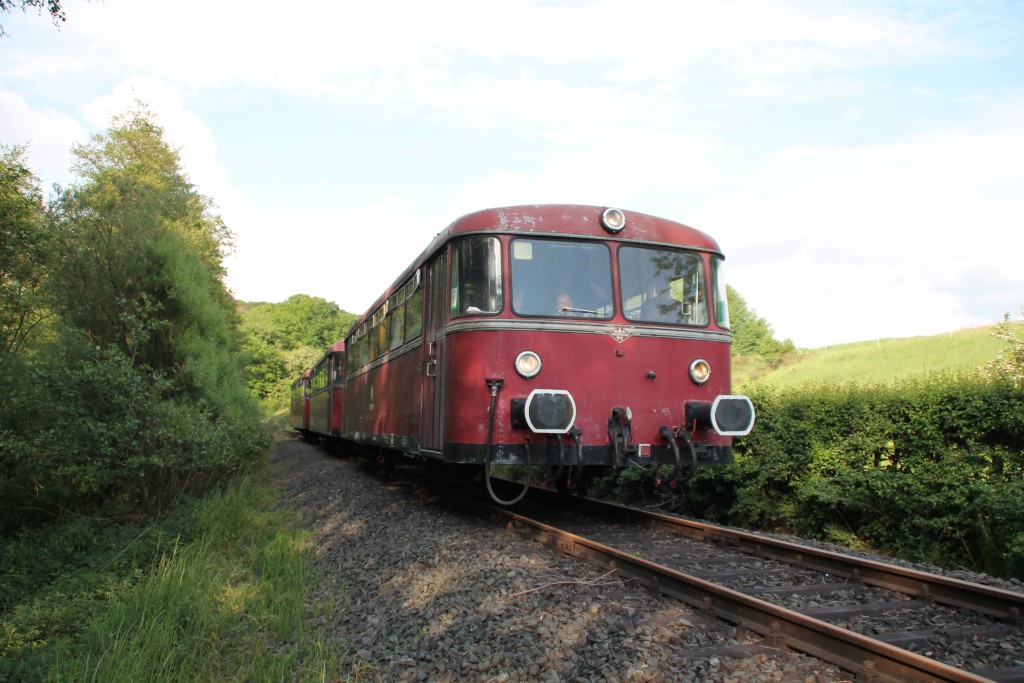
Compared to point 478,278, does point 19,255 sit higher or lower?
higher

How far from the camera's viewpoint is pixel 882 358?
3306 centimetres

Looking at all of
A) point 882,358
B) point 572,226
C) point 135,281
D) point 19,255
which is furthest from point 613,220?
point 882,358

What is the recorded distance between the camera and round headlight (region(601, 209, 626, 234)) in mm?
6990

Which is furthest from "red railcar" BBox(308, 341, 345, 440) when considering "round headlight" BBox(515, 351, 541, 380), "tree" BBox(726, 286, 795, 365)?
"tree" BBox(726, 286, 795, 365)

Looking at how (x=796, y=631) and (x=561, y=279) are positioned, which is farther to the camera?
(x=561, y=279)

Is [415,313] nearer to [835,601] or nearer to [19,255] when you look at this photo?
[835,601]

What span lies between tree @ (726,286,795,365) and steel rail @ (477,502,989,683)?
37.3m

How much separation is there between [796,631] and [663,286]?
158 inches

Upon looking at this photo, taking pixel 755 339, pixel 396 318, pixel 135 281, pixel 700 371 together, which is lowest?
pixel 700 371

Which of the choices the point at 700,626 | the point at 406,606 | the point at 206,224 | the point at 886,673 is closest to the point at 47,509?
the point at 406,606

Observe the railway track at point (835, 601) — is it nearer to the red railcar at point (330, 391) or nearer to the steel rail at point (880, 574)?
the steel rail at point (880, 574)

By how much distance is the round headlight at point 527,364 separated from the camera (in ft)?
21.1

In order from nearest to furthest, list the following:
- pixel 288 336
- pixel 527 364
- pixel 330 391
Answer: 1. pixel 527 364
2. pixel 330 391
3. pixel 288 336

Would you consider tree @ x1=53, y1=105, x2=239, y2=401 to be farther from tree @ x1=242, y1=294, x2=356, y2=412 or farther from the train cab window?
tree @ x1=242, y1=294, x2=356, y2=412
